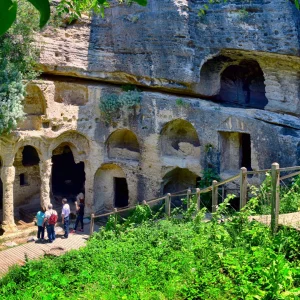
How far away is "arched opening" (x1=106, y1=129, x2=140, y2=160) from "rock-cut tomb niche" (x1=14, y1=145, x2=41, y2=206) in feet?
12.9

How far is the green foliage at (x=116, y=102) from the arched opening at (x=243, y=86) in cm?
340

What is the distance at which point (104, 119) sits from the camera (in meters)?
16.3

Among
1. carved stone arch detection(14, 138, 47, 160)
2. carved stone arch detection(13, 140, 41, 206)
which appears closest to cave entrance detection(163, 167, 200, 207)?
carved stone arch detection(14, 138, 47, 160)

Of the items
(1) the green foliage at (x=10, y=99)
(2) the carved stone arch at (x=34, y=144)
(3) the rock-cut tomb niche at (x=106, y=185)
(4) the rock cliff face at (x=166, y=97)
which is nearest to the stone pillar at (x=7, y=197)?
(4) the rock cliff face at (x=166, y=97)

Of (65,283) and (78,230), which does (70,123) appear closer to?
(78,230)

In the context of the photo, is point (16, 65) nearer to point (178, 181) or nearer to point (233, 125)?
point (178, 181)

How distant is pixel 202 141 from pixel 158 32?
4.01 m

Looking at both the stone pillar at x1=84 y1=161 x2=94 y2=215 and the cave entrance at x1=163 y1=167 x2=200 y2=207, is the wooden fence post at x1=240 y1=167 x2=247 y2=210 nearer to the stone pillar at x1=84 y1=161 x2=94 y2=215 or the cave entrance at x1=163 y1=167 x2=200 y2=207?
the cave entrance at x1=163 y1=167 x2=200 y2=207

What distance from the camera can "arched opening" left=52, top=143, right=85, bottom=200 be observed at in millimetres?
20398

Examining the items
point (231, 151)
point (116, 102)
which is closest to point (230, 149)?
point (231, 151)

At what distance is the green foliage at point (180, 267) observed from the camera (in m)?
4.46

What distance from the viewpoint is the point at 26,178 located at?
18.7 meters

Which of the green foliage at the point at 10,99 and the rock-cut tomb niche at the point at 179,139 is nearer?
the green foliage at the point at 10,99

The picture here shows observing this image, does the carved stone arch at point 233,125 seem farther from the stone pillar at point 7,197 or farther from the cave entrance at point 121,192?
the stone pillar at point 7,197
